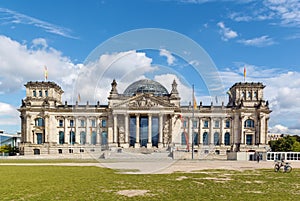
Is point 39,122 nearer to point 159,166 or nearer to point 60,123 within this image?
point 60,123

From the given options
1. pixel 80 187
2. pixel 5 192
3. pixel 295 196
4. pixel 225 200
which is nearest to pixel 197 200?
pixel 225 200

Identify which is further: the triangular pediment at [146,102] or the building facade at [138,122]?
the building facade at [138,122]

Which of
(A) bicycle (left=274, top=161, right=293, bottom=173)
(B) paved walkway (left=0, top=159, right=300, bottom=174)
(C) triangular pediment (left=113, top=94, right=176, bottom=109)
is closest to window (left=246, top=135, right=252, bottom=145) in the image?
(C) triangular pediment (left=113, top=94, right=176, bottom=109)

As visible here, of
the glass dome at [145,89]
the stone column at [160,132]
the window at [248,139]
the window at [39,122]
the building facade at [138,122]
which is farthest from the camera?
the glass dome at [145,89]

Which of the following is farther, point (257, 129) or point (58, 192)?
point (257, 129)

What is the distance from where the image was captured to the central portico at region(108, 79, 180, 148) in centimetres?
9225

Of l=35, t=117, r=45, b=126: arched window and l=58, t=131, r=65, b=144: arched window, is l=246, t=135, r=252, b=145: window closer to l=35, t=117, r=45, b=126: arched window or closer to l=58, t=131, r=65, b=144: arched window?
l=58, t=131, r=65, b=144: arched window

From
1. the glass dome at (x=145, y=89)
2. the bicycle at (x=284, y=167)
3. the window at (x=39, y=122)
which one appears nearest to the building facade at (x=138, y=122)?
the glass dome at (x=145, y=89)

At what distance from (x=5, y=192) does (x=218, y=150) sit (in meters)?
86.7

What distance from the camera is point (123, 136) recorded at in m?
95.2

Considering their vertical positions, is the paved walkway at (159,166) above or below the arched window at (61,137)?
above

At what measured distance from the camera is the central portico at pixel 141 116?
9225 cm

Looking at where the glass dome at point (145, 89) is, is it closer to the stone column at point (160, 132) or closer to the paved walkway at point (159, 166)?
the stone column at point (160, 132)

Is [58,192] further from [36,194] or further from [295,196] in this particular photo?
[295,196]
